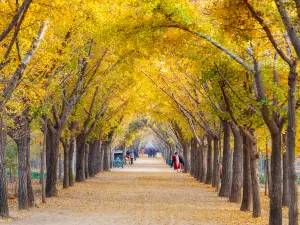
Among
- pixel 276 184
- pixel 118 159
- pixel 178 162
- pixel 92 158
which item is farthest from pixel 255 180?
pixel 118 159

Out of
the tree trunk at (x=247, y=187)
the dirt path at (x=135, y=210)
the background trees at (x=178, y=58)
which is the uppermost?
the background trees at (x=178, y=58)

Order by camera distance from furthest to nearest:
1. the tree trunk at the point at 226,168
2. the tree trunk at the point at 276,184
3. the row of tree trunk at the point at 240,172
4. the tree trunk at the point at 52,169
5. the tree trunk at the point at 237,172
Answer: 1. the tree trunk at the point at 226,168
2. the tree trunk at the point at 52,169
3. the tree trunk at the point at 237,172
4. the row of tree trunk at the point at 240,172
5. the tree trunk at the point at 276,184

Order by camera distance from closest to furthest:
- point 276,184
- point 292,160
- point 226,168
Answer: point 292,160, point 276,184, point 226,168

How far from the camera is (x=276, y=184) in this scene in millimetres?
16156

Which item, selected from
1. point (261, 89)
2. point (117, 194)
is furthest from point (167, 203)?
point (261, 89)

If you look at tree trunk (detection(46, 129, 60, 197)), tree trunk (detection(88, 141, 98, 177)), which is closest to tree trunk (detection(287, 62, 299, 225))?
tree trunk (detection(46, 129, 60, 197))

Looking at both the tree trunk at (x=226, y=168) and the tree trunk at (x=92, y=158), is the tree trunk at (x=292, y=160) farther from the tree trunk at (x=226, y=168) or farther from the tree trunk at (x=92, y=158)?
the tree trunk at (x=92, y=158)

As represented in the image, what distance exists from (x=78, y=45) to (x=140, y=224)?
26.6 feet

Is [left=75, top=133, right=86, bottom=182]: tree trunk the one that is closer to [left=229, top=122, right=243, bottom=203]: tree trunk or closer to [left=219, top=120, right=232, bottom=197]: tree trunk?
[left=219, top=120, right=232, bottom=197]: tree trunk

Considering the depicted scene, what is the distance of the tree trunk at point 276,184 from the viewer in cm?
1568

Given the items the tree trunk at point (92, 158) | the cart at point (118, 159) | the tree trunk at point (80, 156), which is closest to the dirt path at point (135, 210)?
the tree trunk at point (80, 156)

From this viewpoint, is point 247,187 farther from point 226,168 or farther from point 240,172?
point 226,168

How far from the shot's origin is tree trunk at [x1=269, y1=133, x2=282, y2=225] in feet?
51.4

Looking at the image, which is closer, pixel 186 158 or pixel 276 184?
pixel 276 184
